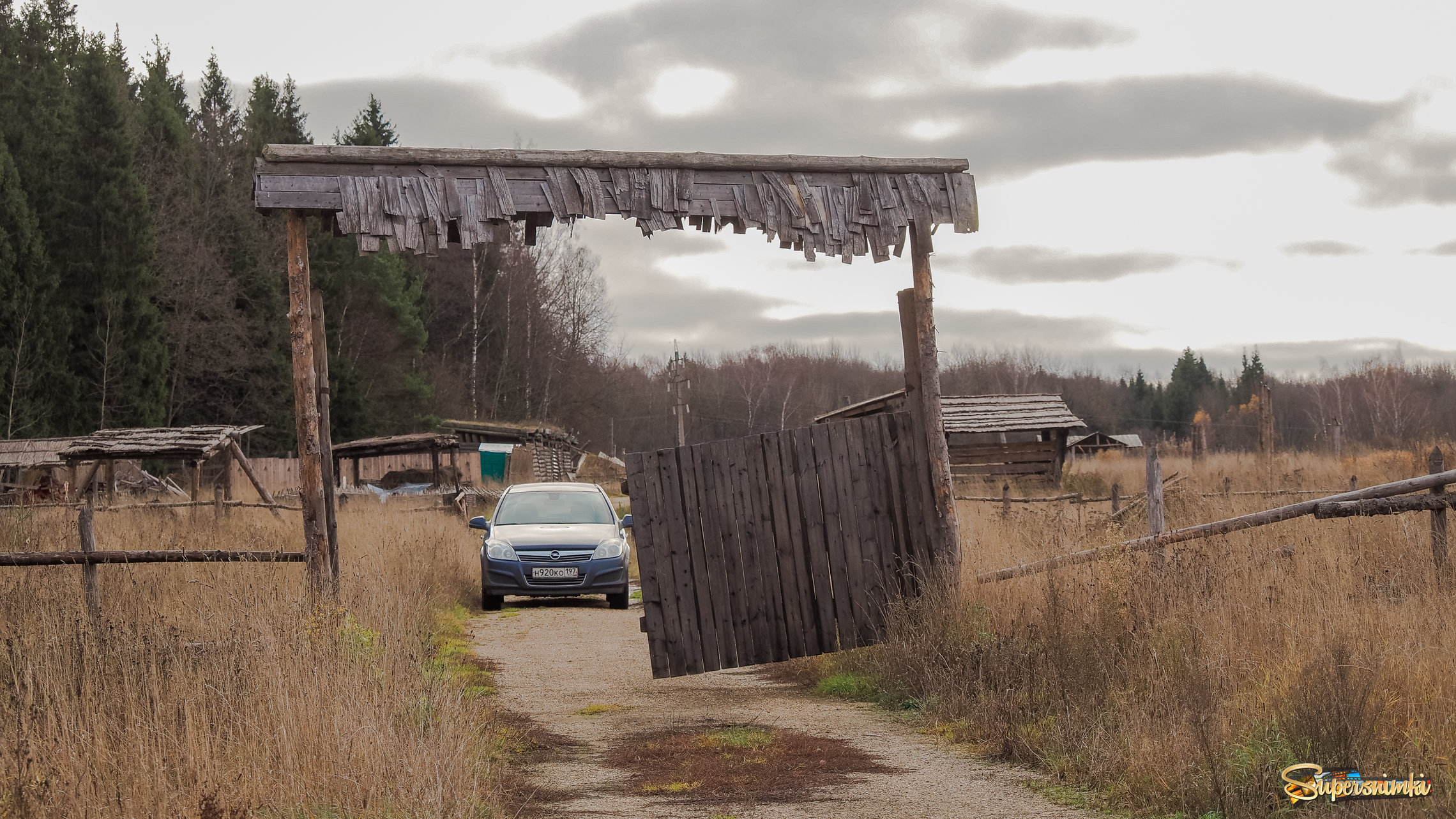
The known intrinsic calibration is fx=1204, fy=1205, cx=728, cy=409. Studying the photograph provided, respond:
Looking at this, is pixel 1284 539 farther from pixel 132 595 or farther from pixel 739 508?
pixel 132 595

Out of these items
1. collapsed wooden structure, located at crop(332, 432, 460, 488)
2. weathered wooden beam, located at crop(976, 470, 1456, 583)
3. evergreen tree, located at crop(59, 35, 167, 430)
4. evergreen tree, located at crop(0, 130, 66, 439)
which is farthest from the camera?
evergreen tree, located at crop(59, 35, 167, 430)

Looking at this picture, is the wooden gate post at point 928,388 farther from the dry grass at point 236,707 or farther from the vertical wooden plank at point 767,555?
the dry grass at point 236,707

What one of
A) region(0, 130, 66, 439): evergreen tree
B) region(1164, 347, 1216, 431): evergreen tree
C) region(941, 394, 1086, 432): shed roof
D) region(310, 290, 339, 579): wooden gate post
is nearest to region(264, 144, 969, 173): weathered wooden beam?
region(310, 290, 339, 579): wooden gate post

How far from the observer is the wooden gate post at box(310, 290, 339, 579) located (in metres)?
9.62

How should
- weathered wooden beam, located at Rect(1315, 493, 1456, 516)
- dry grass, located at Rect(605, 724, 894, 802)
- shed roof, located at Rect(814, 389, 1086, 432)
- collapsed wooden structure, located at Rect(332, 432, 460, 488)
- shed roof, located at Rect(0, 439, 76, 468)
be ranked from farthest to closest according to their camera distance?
collapsed wooden structure, located at Rect(332, 432, 460, 488)
shed roof, located at Rect(814, 389, 1086, 432)
shed roof, located at Rect(0, 439, 76, 468)
weathered wooden beam, located at Rect(1315, 493, 1456, 516)
dry grass, located at Rect(605, 724, 894, 802)

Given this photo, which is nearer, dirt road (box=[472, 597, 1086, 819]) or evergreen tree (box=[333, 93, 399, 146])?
dirt road (box=[472, 597, 1086, 819])

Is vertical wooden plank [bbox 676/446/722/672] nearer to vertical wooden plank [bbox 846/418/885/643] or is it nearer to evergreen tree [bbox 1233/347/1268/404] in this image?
vertical wooden plank [bbox 846/418/885/643]

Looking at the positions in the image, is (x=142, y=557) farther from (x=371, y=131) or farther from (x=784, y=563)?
(x=371, y=131)

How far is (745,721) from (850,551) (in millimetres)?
1953

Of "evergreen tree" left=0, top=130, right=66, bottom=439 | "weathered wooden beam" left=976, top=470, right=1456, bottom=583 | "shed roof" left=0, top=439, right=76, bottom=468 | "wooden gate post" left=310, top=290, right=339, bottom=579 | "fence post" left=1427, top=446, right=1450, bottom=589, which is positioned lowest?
"fence post" left=1427, top=446, right=1450, bottom=589

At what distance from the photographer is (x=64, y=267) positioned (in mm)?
40938

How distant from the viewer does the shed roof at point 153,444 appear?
76.1ft

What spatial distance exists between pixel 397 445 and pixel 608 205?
111 feet

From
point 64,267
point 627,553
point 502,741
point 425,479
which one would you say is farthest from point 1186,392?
point 502,741
